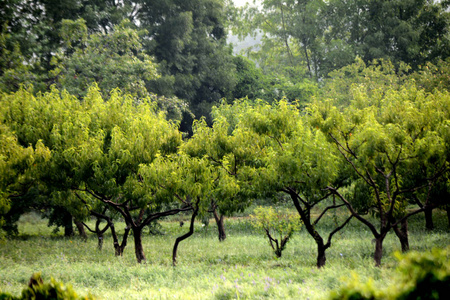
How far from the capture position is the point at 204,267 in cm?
1108

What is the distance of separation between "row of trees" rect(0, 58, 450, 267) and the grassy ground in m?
1.67

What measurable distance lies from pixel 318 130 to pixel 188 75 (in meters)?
21.6

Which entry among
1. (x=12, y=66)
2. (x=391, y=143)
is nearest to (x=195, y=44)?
(x=12, y=66)

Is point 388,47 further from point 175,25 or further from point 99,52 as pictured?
point 99,52

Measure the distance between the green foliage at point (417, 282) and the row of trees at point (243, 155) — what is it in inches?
261

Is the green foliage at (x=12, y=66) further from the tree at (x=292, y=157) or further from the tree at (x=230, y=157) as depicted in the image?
the tree at (x=292, y=157)

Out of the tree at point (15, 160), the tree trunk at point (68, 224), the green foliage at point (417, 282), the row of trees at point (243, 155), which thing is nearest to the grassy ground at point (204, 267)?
the green foliage at point (417, 282)

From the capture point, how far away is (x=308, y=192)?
34.1 feet

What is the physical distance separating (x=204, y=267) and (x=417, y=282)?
897 centimetres

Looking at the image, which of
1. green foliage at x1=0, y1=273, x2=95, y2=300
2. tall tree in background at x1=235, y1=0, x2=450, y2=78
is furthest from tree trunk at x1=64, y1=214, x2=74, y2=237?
tall tree in background at x1=235, y1=0, x2=450, y2=78

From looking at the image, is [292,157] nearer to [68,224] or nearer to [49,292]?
[49,292]

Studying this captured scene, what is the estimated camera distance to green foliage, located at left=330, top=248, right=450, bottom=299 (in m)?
2.69

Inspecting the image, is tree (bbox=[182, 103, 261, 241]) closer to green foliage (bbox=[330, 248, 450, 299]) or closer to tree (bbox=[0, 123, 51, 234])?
tree (bbox=[0, 123, 51, 234])

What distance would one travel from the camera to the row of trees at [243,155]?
972 centimetres
